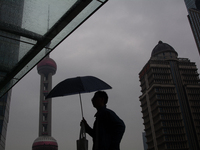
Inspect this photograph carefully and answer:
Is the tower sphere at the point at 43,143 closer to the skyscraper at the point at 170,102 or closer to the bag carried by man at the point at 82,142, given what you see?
the skyscraper at the point at 170,102

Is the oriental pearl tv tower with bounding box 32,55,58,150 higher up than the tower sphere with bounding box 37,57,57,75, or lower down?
lower down

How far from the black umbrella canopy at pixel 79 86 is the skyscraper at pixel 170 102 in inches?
2246

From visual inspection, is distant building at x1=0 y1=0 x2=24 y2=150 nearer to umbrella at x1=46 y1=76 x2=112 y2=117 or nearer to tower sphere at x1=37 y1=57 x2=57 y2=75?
umbrella at x1=46 y1=76 x2=112 y2=117

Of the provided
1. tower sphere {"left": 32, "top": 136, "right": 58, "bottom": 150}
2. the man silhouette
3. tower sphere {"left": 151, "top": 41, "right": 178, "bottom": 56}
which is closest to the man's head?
the man silhouette

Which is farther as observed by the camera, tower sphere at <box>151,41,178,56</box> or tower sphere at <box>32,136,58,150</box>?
tower sphere at <box>32,136,58,150</box>

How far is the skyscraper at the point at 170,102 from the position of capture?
57569 millimetres

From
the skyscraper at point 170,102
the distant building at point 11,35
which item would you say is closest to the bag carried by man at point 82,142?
the distant building at point 11,35

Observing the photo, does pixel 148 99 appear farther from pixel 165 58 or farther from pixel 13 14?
pixel 13 14

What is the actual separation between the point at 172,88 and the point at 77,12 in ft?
211

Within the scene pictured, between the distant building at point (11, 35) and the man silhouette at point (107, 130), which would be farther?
the distant building at point (11, 35)

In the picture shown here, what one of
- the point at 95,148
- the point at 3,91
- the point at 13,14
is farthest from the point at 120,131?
the point at 3,91

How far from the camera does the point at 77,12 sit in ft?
12.6

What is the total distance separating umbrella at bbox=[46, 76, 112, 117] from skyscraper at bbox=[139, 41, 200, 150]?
57.0 m

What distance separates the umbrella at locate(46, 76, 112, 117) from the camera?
408cm
